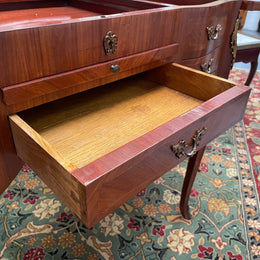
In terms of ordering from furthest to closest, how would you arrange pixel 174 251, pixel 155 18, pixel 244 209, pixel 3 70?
pixel 244 209, pixel 174 251, pixel 155 18, pixel 3 70

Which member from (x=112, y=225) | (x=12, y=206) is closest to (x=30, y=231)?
(x=12, y=206)

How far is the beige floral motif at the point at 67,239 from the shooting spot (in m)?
0.82

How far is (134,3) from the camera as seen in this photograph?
702mm

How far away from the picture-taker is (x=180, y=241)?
32.9 inches

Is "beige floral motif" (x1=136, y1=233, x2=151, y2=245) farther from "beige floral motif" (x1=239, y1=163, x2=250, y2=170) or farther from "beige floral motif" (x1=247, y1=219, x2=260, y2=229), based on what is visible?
"beige floral motif" (x1=239, y1=163, x2=250, y2=170)

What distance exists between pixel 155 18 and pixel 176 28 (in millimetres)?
97

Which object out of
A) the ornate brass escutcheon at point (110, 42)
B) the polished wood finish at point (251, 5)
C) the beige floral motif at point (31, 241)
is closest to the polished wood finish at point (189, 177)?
the ornate brass escutcheon at point (110, 42)

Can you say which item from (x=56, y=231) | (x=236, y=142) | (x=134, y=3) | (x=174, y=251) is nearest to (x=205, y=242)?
(x=174, y=251)

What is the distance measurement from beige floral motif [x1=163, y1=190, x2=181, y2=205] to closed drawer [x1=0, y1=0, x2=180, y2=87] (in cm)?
56

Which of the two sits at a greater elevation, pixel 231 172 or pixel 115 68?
pixel 115 68

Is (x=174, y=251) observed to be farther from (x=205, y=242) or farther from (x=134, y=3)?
(x=134, y=3)

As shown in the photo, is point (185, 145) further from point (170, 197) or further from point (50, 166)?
point (170, 197)

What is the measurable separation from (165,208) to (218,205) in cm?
19

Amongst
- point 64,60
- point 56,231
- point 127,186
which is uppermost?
point 64,60
